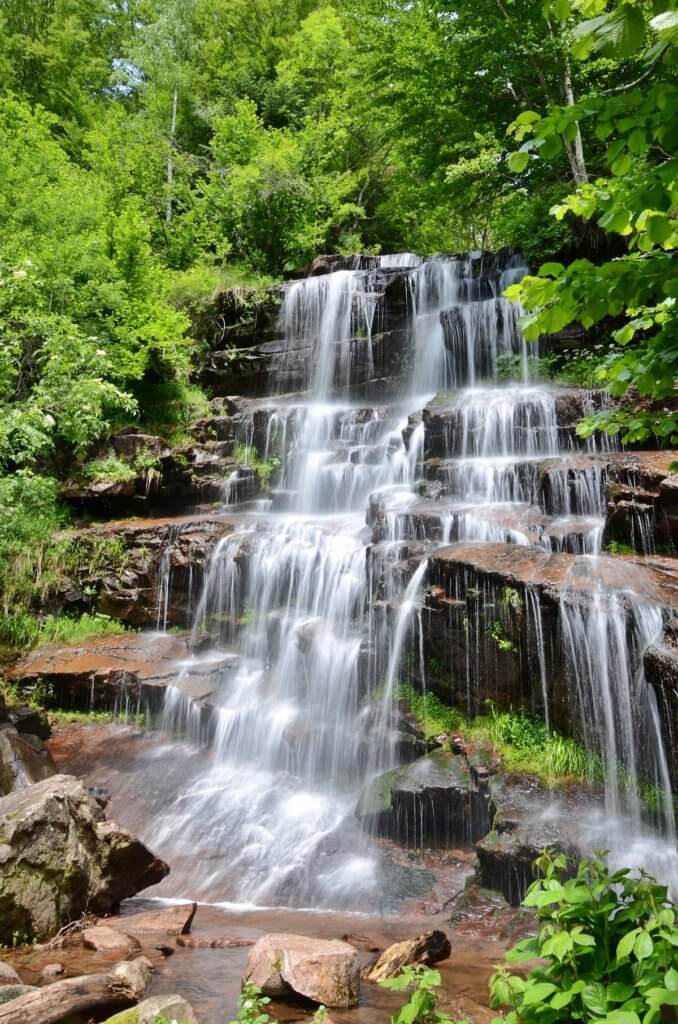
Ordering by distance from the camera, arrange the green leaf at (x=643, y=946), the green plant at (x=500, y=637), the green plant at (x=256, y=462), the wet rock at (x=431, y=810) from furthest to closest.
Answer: the green plant at (x=256, y=462)
the green plant at (x=500, y=637)
the wet rock at (x=431, y=810)
the green leaf at (x=643, y=946)

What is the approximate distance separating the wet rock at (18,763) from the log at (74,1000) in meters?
4.02

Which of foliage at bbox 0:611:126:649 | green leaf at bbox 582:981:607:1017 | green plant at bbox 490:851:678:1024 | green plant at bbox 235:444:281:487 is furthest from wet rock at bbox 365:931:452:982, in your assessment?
green plant at bbox 235:444:281:487

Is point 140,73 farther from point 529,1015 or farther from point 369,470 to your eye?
point 529,1015

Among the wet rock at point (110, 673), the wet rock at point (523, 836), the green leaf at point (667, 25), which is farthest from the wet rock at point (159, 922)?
the green leaf at point (667, 25)

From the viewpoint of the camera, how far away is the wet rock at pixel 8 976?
3.77 meters

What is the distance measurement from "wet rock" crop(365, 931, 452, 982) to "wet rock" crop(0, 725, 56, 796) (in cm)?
467

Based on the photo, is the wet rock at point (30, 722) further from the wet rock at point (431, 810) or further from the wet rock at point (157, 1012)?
the wet rock at point (157, 1012)

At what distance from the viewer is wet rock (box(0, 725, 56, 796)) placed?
745 centimetres

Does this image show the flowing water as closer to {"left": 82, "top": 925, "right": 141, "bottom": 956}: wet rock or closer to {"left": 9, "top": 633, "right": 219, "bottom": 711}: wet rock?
{"left": 9, "top": 633, "right": 219, "bottom": 711}: wet rock

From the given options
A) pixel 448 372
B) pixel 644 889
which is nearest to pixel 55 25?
pixel 448 372

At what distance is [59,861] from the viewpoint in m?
5.29

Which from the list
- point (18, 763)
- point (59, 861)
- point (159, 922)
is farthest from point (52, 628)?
point (159, 922)

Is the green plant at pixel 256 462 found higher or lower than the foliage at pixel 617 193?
higher

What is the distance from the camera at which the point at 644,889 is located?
93.6 inches
